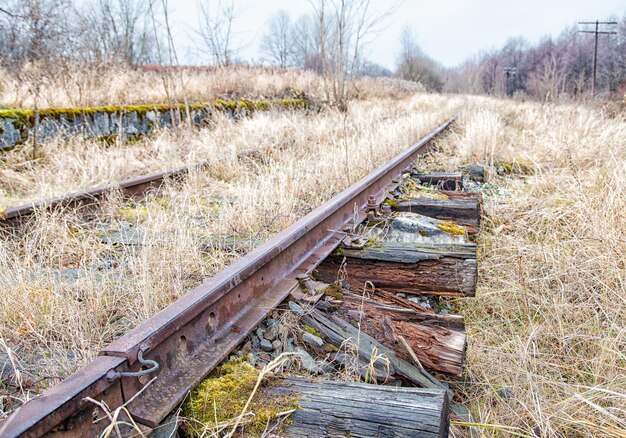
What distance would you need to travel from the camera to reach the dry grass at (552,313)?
1743 mm

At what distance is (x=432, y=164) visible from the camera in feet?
20.4

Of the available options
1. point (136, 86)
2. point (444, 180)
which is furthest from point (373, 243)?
point (136, 86)

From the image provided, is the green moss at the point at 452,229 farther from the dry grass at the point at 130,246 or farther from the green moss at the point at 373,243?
the dry grass at the point at 130,246

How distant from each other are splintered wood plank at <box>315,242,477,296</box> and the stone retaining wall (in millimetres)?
5086

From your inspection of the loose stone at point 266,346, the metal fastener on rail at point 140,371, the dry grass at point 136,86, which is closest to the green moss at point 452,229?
the loose stone at point 266,346

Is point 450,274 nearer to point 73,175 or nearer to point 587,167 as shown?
point 587,167

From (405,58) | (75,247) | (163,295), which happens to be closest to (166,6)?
(75,247)

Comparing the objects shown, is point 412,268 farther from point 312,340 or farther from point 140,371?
point 140,371

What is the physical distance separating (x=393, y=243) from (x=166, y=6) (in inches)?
280

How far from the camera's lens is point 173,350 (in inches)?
61.7

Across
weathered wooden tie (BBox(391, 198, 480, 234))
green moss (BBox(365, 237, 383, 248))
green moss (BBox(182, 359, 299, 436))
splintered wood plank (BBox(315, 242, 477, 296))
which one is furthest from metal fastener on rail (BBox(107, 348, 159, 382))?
weathered wooden tie (BBox(391, 198, 480, 234))

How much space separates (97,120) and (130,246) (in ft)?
16.5

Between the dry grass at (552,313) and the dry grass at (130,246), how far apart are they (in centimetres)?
140

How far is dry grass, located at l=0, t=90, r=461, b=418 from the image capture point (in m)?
1.99
